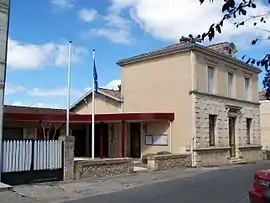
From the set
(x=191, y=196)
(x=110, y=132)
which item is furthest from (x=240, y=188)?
(x=110, y=132)

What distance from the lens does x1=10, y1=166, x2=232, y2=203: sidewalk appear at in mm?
12820

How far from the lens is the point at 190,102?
24062 mm

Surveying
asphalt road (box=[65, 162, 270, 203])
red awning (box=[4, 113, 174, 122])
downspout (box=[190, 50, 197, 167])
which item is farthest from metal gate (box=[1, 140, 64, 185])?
downspout (box=[190, 50, 197, 167])

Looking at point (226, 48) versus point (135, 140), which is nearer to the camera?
point (135, 140)

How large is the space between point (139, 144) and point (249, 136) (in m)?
9.50

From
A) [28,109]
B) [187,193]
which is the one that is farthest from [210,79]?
[187,193]

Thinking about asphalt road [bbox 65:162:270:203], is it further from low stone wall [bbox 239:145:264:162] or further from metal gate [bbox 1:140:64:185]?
low stone wall [bbox 239:145:264:162]

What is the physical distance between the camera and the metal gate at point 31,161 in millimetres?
14414

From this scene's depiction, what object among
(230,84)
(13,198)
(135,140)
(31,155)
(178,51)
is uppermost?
(178,51)

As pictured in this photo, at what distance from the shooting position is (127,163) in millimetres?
18891

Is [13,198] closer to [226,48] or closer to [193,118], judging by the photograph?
[193,118]

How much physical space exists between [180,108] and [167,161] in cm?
420

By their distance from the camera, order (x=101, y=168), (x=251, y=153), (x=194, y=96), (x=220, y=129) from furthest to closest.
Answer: (x=251, y=153)
(x=220, y=129)
(x=194, y=96)
(x=101, y=168)

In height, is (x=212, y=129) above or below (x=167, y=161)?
above
